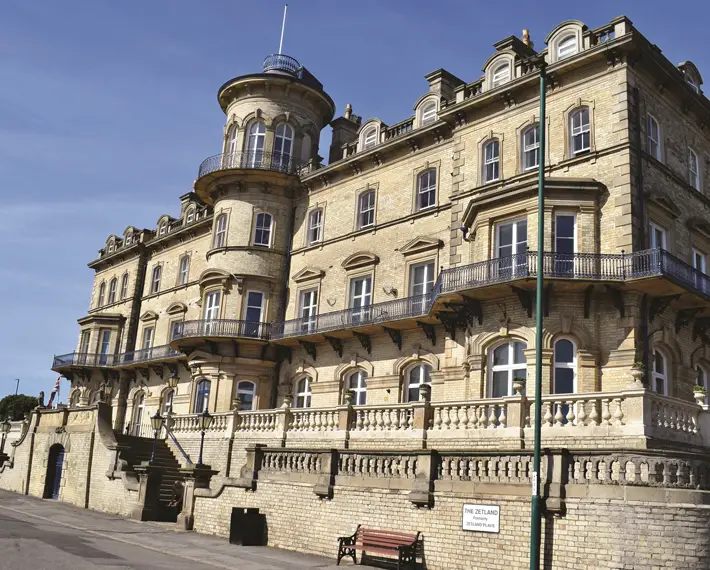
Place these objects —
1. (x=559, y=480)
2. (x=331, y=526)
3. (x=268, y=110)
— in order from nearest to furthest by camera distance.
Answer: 1. (x=559, y=480)
2. (x=331, y=526)
3. (x=268, y=110)

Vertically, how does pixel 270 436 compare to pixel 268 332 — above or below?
below

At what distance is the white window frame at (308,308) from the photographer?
3139cm

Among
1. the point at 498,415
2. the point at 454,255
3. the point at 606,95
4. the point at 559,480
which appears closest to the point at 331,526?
the point at 498,415

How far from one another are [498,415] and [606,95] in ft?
37.5

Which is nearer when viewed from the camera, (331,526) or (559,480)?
(559,480)

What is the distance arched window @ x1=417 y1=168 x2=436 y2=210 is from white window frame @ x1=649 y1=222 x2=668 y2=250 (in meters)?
8.48

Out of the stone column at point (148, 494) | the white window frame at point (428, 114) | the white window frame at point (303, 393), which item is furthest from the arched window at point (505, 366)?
the stone column at point (148, 494)

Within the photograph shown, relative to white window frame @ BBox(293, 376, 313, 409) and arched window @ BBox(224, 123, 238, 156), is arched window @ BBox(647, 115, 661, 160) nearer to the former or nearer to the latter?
white window frame @ BBox(293, 376, 313, 409)

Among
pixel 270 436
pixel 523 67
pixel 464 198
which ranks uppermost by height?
pixel 523 67

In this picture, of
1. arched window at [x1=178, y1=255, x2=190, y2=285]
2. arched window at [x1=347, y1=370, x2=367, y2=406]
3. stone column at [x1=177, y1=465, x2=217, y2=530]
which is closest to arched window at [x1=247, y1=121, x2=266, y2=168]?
arched window at [x1=178, y1=255, x2=190, y2=285]

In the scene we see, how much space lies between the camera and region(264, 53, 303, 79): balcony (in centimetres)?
3819

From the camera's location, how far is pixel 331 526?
58.6 ft

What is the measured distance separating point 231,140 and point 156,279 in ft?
41.8

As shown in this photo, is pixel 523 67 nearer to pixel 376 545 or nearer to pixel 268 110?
pixel 268 110
